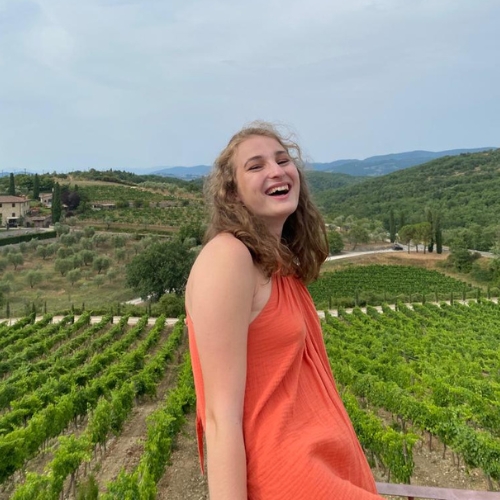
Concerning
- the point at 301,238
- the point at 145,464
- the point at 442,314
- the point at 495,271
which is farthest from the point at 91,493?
the point at 495,271

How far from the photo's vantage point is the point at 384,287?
44.6 m

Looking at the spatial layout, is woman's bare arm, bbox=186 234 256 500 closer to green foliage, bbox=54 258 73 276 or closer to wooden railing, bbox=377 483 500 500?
wooden railing, bbox=377 483 500 500

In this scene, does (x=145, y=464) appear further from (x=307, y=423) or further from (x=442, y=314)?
(x=442, y=314)

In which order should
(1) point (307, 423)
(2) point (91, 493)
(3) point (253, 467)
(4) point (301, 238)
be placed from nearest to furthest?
(3) point (253, 467)
(1) point (307, 423)
(4) point (301, 238)
(2) point (91, 493)

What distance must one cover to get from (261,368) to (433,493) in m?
1.46

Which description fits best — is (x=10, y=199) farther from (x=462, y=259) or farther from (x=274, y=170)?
A: (x=274, y=170)

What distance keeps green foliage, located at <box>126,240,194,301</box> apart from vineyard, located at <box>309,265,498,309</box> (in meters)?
12.5

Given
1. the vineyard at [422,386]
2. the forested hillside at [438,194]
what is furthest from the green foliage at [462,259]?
the vineyard at [422,386]

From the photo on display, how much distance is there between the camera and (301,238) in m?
2.17

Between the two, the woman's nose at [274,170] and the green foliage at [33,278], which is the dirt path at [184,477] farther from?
the green foliage at [33,278]

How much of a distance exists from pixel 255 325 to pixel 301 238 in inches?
31.4

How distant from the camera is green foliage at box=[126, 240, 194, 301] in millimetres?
37031

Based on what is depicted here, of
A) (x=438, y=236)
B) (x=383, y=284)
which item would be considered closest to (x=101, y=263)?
(x=383, y=284)

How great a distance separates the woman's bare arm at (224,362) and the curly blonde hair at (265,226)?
0.67ft
